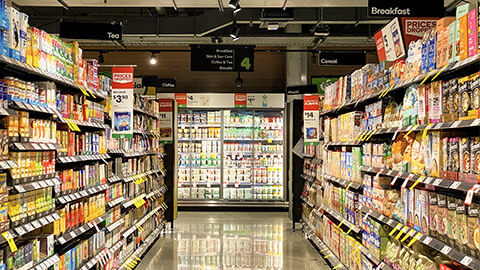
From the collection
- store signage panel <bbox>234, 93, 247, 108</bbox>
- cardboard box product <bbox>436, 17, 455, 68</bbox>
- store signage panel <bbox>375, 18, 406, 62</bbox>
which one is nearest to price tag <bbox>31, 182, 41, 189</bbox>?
cardboard box product <bbox>436, 17, 455, 68</bbox>

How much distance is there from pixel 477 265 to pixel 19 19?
3.45 metres

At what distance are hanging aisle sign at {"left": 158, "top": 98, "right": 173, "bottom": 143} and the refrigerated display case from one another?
4.01m

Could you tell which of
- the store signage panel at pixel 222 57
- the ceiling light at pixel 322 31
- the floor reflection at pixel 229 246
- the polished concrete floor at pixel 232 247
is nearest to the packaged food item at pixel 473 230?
the polished concrete floor at pixel 232 247

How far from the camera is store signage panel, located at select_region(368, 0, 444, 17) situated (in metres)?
6.16

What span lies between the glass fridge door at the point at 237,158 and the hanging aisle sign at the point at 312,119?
548 centimetres

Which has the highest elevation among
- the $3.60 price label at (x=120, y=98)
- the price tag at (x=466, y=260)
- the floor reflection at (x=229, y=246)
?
the $3.60 price label at (x=120, y=98)

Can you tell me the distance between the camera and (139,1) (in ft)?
31.8

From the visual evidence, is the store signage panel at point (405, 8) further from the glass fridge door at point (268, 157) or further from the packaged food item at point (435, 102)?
the glass fridge door at point (268, 157)

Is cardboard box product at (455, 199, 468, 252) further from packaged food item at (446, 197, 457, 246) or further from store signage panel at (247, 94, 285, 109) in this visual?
store signage panel at (247, 94, 285, 109)

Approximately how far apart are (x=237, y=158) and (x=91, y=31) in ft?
21.7

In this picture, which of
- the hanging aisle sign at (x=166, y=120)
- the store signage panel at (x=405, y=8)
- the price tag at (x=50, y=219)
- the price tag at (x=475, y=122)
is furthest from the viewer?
the hanging aisle sign at (x=166, y=120)

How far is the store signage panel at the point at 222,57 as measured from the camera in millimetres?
11109

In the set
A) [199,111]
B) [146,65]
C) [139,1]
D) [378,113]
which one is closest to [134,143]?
[139,1]

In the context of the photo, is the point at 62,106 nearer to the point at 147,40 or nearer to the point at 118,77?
the point at 118,77
